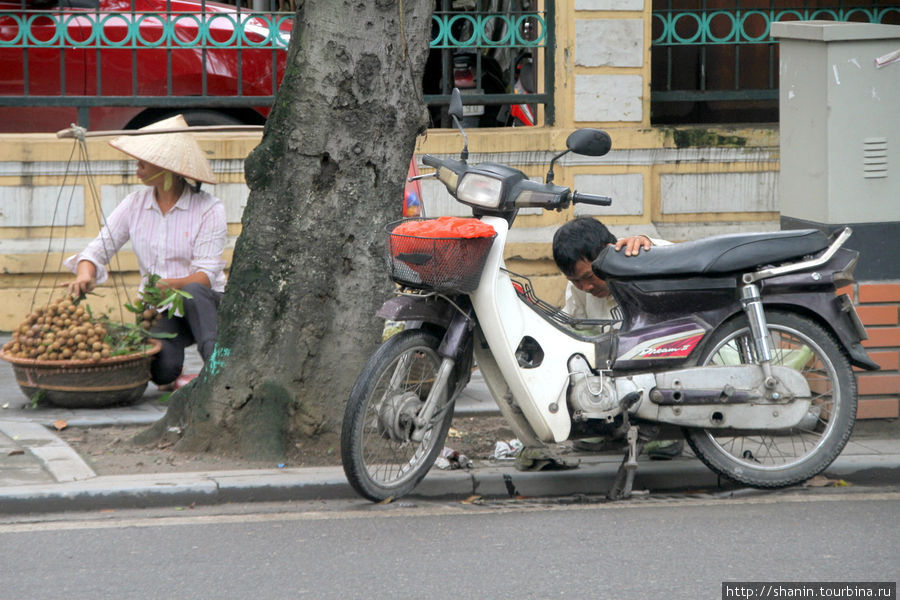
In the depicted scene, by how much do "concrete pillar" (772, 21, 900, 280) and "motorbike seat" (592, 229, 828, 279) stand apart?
63 centimetres

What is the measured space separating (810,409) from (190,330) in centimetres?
334

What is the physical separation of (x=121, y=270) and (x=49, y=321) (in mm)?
1947

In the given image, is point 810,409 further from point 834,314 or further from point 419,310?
point 419,310

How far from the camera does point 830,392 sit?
5.16m

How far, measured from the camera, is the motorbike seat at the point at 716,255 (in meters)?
5.01

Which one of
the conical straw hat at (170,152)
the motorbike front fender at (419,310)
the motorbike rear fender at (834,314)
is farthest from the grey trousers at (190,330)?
the motorbike rear fender at (834,314)

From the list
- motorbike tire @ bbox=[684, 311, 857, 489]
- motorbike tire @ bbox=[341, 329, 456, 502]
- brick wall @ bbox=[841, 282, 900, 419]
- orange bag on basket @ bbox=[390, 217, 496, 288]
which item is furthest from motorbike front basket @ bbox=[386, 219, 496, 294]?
brick wall @ bbox=[841, 282, 900, 419]

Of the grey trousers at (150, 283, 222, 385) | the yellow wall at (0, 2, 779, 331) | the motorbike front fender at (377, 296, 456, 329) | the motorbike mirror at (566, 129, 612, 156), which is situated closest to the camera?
the motorbike front fender at (377, 296, 456, 329)

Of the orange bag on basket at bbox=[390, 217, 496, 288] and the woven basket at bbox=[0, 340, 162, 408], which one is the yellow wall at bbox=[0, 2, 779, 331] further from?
the orange bag on basket at bbox=[390, 217, 496, 288]

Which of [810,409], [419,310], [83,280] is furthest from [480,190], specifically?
[83,280]

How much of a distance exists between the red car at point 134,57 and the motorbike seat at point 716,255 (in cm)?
409

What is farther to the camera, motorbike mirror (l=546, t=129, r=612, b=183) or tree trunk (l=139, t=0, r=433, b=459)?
tree trunk (l=139, t=0, r=433, b=459)

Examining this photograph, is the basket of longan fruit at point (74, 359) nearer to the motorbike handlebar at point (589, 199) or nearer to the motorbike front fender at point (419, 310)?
the motorbike front fender at point (419, 310)

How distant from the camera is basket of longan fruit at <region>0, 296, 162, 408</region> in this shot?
6246mm
